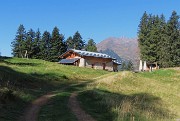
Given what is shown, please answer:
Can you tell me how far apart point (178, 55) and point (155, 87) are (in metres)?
44.8

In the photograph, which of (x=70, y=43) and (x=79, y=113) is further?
(x=70, y=43)

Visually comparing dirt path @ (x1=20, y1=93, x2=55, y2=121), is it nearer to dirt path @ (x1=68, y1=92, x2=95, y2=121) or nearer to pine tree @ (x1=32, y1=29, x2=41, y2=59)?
dirt path @ (x1=68, y1=92, x2=95, y2=121)

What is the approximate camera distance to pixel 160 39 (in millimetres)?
92562

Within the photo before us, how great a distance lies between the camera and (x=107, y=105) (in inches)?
874

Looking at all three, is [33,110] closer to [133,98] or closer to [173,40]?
[133,98]

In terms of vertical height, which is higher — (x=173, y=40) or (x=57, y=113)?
(x=173, y=40)

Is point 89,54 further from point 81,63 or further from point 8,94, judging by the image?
point 8,94

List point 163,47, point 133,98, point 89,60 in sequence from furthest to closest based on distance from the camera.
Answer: point 163,47, point 89,60, point 133,98

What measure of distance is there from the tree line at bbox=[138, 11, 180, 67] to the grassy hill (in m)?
26.5

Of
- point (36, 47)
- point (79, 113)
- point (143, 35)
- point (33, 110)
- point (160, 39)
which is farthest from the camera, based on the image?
point (36, 47)

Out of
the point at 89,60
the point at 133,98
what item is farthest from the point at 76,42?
the point at 133,98

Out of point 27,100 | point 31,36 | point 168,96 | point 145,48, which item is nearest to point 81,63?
point 145,48

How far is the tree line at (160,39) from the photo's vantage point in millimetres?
85688

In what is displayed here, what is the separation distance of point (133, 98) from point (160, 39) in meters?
62.6
